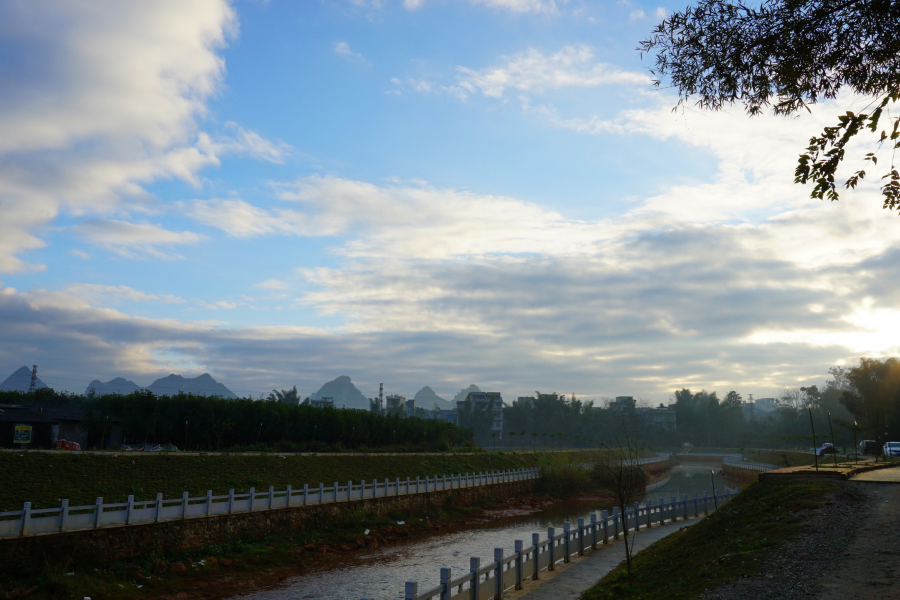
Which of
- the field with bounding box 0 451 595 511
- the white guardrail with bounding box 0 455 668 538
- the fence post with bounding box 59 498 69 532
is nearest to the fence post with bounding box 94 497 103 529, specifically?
the white guardrail with bounding box 0 455 668 538

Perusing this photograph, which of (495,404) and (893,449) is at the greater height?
(495,404)

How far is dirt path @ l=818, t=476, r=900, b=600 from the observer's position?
987 cm

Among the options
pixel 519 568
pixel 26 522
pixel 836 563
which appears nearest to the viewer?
pixel 836 563

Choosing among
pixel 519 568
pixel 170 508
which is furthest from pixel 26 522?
pixel 519 568

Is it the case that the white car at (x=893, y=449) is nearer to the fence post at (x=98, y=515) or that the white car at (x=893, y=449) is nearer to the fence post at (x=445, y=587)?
the fence post at (x=445, y=587)

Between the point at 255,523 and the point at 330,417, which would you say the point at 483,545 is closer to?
the point at 255,523

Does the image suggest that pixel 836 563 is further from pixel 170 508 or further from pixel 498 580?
pixel 170 508

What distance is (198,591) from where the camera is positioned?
2100 centimetres

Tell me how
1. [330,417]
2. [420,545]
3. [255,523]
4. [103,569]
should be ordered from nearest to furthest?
1. [103,569]
2. [255,523]
3. [420,545]
4. [330,417]

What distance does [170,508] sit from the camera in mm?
23703

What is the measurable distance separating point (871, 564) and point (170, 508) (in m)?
22.9

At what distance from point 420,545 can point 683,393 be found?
150534 mm

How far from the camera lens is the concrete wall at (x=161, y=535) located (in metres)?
18.6

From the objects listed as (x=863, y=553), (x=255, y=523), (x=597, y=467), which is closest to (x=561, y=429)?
(x=597, y=467)
